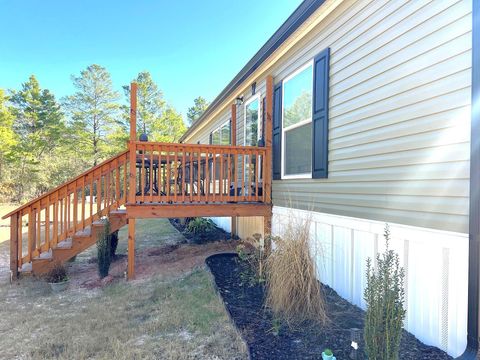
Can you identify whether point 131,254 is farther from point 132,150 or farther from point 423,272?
point 423,272

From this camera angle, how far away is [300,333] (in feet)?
8.78

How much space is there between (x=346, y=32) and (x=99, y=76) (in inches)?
1018

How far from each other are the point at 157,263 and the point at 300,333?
3397 millimetres

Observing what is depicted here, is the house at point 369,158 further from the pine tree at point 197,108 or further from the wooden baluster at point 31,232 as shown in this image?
the pine tree at point 197,108

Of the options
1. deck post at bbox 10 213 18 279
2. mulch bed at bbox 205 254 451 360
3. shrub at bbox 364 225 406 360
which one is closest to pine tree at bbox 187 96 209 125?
deck post at bbox 10 213 18 279

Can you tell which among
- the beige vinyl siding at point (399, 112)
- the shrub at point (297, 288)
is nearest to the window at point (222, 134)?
the beige vinyl siding at point (399, 112)

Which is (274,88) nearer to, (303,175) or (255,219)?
(303,175)

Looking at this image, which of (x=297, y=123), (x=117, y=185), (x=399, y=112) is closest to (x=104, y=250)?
(x=117, y=185)

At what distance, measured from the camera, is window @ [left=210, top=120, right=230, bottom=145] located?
925cm

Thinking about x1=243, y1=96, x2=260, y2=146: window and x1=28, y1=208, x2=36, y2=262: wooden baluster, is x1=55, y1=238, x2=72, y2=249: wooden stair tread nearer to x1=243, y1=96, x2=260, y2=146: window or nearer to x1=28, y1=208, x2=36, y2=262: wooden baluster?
x1=28, y1=208, x2=36, y2=262: wooden baluster

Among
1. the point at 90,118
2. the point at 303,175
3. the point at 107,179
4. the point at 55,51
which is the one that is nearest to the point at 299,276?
the point at 303,175

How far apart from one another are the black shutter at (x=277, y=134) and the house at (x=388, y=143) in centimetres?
18

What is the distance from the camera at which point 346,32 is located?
11.9 ft

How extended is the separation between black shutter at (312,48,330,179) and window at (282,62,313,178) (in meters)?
0.21
